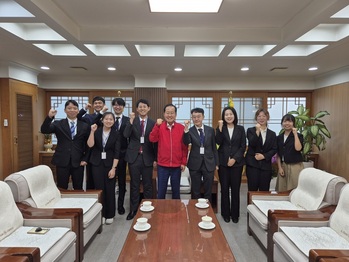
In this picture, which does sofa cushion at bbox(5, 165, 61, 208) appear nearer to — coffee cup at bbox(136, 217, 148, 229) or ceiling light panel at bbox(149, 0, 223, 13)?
coffee cup at bbox(136, 217, 148, 229)

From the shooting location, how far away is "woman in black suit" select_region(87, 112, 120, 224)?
3.05 meters

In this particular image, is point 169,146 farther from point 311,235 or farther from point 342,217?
point 342,217

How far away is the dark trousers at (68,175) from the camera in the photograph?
303 cm

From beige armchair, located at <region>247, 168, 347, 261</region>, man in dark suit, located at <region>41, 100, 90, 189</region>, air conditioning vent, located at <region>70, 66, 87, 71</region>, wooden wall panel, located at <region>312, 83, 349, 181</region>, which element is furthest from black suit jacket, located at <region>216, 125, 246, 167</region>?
air conditioning vent, located at <region>70, 66, 87, 71</region>

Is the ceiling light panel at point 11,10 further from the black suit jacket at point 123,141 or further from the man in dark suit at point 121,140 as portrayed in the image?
the black suit jacket at point 123,141

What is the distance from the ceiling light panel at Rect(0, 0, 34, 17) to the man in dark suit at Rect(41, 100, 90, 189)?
1054 millimetres

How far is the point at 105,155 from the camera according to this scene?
308 cm

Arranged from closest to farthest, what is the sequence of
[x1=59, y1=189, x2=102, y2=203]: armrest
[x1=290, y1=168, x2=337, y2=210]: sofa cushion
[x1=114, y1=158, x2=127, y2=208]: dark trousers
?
[x1=290, y1=168, x2=337, y2=210]: sofa cushion, [x1=59, y1=189, x2=102, y2=203]: armrest, [x1=114, y1=158, x2=127, y2=208]: dark trousers

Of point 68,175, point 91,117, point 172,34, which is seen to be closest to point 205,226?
point 68,175

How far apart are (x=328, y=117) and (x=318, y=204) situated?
11.1 feet

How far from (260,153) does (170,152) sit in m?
1.17

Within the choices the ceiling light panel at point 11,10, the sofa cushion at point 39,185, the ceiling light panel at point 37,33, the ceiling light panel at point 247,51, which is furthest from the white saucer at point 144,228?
the ceiling light panel at point 247,51

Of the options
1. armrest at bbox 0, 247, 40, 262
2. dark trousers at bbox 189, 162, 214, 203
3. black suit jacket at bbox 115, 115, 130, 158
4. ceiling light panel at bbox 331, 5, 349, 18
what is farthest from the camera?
black suit jacket at bbox 115, 115, 130, 158

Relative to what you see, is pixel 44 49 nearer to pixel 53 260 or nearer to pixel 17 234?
pixel 17 234
